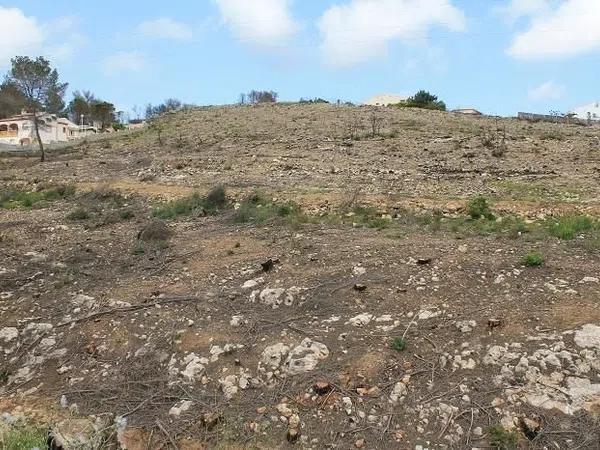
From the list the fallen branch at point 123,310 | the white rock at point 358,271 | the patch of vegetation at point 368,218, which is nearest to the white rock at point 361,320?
the white rock at point 358,271

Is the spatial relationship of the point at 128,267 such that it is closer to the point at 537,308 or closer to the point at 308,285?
the point at 308,285

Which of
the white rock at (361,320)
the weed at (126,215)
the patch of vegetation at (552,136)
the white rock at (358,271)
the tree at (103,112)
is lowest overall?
the white rock at (361,320)

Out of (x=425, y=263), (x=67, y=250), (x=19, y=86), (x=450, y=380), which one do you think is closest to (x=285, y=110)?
(x=19, y=86)

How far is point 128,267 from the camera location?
680cm

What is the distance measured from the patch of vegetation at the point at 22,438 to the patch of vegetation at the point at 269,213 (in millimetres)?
3914

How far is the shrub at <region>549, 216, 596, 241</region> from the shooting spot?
6.25 metres

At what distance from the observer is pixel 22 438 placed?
4297 mm

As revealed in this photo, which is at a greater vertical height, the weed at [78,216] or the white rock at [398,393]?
the weed at [78,216]

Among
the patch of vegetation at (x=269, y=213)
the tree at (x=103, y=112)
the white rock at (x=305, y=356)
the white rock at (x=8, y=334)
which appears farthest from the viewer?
the tree at (x=103, y=112)

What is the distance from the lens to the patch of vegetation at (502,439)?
12.6ft

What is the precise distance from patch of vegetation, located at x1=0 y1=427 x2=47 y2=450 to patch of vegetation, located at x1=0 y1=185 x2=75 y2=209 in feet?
23.5

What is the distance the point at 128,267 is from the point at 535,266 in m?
4.22

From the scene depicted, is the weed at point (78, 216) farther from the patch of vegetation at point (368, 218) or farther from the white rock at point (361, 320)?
the white rock at point (361, 320)

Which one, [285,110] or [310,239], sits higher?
[285,110]
